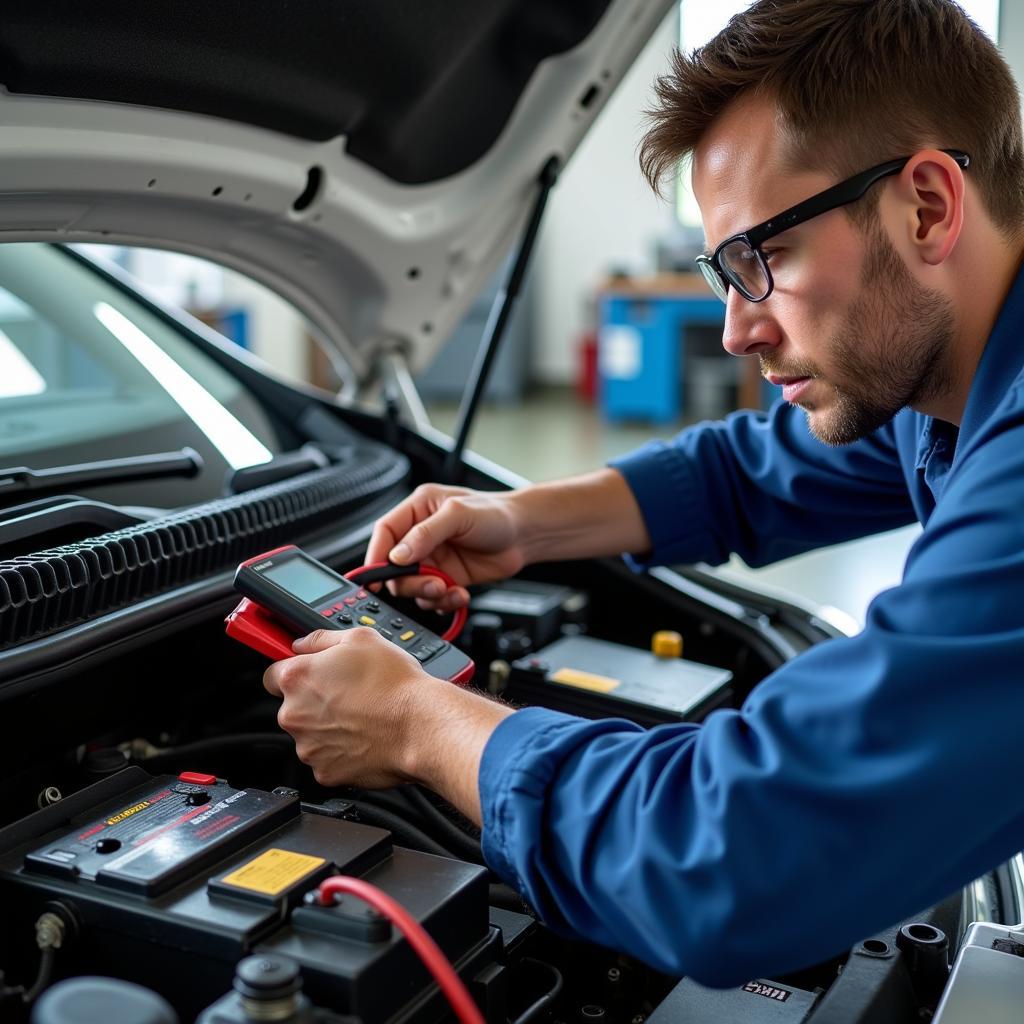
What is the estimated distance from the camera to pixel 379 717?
90 centimetres

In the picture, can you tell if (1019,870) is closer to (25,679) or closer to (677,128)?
(677,128)

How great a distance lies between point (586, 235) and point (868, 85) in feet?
25.2

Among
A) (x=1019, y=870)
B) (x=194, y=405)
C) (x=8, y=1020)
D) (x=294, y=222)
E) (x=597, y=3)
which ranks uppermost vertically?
(x=597, y=3)

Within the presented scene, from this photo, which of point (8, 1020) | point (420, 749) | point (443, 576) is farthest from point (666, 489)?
point (8, 1020)

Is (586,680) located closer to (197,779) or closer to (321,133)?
(197,779)

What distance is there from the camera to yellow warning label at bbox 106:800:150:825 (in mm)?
877

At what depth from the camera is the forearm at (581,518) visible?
1.42m

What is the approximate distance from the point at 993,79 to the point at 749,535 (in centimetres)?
67

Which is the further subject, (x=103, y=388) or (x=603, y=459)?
(x=603, y=459)

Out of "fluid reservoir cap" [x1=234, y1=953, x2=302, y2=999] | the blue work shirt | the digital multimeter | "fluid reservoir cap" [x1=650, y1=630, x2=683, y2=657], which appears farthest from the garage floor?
"fluid reservoir cap" [x1=234, y1=953, x2=302, y2=999]

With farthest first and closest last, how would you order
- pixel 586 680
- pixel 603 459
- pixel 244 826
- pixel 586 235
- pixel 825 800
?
pixel 586 235
pixel 603 459
pixel 586 680
pixel 244 826
pixel 825 800

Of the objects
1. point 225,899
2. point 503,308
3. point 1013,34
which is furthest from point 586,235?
point 225,899

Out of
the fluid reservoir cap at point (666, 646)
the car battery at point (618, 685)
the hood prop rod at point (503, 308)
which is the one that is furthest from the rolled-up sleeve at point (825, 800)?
the hood prop rod at point (503, 308)

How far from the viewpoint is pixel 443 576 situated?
1.27 metres
